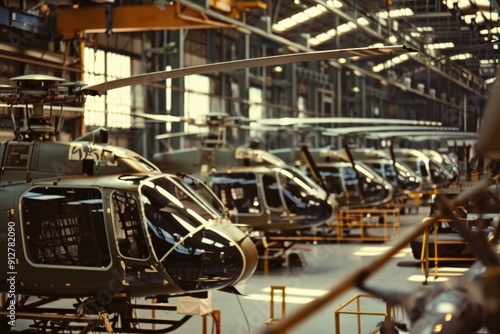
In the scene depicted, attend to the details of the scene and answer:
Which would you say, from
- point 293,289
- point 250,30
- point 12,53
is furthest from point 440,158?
point 12,53

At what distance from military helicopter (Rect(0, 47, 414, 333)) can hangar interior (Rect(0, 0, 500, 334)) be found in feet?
0.19

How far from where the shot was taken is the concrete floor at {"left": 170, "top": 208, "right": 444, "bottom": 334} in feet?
28.9

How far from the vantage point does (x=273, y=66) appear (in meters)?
16.5

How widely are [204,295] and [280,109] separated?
62.6 ft

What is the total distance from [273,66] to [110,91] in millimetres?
3339

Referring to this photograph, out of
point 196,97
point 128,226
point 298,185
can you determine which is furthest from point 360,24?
point 196,97

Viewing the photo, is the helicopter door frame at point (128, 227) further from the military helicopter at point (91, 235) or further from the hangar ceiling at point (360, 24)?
the hangar ceiling at point (360, 24)

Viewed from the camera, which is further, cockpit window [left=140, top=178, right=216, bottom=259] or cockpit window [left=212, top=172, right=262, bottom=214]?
cockpit window [left=212, top=172, right=262, bottom=214]

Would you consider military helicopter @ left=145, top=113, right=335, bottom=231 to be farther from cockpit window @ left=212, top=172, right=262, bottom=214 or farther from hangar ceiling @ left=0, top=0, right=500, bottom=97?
hangar ceiling @ left=0, top=0, right=500, bottom=97

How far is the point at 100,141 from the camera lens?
788cm

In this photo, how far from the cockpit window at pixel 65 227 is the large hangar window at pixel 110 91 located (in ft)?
27.1

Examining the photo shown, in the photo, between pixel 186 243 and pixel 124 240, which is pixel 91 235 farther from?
pixel 186 243

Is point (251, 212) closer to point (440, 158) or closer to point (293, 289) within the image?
point (293, 289)

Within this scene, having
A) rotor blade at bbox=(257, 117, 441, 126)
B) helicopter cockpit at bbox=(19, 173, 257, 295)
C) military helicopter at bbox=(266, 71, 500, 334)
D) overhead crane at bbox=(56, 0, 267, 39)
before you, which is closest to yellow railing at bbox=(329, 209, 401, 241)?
rotor blade at bbox=(257, 117, 441, 126)
